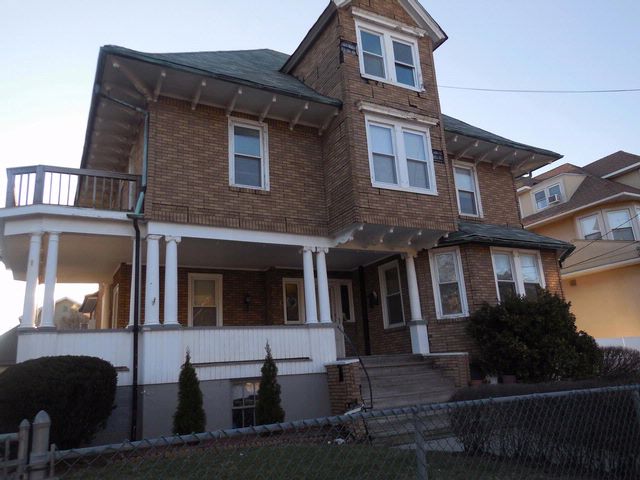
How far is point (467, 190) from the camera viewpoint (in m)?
16.1

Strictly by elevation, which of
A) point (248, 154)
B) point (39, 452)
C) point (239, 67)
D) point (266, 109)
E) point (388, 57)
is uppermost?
point (388, 57)

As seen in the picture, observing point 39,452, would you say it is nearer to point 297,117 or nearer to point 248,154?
point 248,154

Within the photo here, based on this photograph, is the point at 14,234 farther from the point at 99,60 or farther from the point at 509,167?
the point at 509,167

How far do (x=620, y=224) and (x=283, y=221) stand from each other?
18.7 m

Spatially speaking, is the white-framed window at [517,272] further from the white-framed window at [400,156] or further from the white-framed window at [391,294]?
the white-framed window at [400,156]

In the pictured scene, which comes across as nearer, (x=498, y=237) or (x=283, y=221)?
(x=283, y=221)

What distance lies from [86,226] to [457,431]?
7.62 meters

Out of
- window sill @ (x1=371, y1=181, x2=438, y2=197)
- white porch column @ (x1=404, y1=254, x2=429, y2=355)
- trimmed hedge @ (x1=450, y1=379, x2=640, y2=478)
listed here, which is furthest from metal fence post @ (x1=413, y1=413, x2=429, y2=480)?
white porch column @ (x1=404, y1=254, x2=429, y2=355)

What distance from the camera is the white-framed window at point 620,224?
2350 cm

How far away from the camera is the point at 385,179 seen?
1252 centimetres

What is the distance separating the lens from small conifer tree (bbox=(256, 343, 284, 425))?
9.44 metres

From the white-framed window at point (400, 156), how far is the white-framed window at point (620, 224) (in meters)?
14.9

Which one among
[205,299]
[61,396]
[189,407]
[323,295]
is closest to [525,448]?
[189,407]

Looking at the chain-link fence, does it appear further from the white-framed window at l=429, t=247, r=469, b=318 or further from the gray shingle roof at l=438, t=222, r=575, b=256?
the gray shingle roof at l=438, t=222, r=575, b=256
